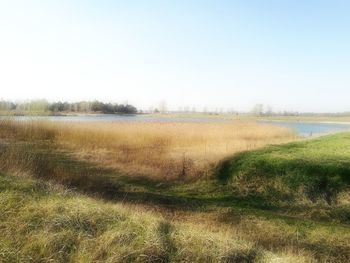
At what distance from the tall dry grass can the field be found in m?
0.08

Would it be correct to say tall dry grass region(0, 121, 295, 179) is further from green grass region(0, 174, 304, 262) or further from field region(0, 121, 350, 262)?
green grass region(0, 174, 304, 262)

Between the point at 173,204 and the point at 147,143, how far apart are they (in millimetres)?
8048

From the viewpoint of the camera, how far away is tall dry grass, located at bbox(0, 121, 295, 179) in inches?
419

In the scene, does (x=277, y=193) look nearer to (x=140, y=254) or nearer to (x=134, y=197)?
(x=134, y=197)

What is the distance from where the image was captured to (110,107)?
221 feet

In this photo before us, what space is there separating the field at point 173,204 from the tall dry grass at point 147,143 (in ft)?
0.26

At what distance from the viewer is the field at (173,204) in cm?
371

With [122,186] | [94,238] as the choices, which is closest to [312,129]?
[122,186]

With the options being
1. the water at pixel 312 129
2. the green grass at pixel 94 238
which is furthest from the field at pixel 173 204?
the water at pixel 312 129

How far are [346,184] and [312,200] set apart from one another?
87 centimetres

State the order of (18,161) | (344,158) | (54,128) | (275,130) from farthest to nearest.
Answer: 1. (275,130)
2. (54,128)
3. (344,158)
4. (18,161)

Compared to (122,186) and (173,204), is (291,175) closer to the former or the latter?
(173,204)

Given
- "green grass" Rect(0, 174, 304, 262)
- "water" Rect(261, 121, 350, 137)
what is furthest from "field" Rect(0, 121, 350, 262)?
"water" Rect(261, 121, 350, 137)

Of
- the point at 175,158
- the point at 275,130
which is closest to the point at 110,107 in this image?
the point at 275,130
